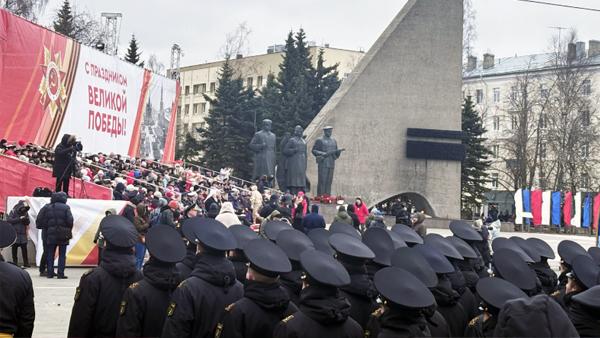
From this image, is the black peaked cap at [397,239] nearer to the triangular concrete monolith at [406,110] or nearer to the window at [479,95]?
the triangular concrete monolith at [406,110]

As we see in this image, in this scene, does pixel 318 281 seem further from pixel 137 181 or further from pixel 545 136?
pixel 545 136

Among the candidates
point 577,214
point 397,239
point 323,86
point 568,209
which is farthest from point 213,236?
point 323,86

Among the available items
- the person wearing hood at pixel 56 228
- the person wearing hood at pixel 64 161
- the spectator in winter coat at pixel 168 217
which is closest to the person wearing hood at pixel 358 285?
the spectator in winter coat at pixel 168 217

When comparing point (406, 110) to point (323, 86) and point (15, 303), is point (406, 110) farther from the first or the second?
point (15, 303)

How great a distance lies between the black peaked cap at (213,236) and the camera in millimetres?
6129

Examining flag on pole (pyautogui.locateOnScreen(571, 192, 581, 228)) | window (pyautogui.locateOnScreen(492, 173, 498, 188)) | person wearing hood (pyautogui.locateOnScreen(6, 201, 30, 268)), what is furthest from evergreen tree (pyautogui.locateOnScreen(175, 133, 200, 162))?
person wearing hood (pyautogui.locateOnScreen(6, 201, 30, 268))

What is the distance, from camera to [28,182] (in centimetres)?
2195

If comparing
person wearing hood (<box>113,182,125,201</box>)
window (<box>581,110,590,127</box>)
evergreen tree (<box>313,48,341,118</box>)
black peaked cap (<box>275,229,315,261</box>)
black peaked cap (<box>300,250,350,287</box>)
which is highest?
evergreen tree (<box>313,48,341,118</box>)

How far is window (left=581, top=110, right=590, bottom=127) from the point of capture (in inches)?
2281

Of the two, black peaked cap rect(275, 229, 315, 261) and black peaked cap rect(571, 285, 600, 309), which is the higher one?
black peaked cap rect(275, 229, 315, 261)

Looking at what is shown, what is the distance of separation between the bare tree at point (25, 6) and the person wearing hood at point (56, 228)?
33245mm

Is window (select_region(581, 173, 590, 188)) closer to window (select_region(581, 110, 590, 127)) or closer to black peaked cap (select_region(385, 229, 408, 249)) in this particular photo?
window (select_region(581, 110, 590, 127))

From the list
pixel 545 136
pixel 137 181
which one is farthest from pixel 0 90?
pixel 545 136

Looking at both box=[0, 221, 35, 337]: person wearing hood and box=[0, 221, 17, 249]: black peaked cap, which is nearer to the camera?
box=[0, 221, 35, 337]: person wearing hood
